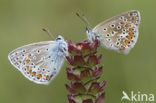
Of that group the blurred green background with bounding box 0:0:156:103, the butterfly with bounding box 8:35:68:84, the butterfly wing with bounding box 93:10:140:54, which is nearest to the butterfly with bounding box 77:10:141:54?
the butterfly wing with bounding box 93:10:140:54

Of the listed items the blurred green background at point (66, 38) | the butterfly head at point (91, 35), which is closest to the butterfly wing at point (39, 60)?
the butterfly head at point (91, 35)

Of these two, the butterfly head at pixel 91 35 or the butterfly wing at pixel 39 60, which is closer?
the butterfly head at pixel 91 35

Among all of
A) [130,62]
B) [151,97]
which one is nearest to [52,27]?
[130,62]

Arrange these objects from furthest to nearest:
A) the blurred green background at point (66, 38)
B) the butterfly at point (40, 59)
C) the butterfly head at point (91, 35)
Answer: the blurred green background at point (66, 38), the butterfly at point (40, 59), the butterfly head at point (91, 35)

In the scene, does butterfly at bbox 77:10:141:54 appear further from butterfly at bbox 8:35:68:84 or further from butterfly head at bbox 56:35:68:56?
butterfly at bbox 8:35:68:84

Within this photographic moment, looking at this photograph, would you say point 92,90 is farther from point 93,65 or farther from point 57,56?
point 57,56

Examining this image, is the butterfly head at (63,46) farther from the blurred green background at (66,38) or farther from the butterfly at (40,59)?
the blurred green background at (66,38)

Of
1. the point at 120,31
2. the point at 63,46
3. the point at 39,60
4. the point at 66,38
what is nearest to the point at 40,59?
the point at 39,60
